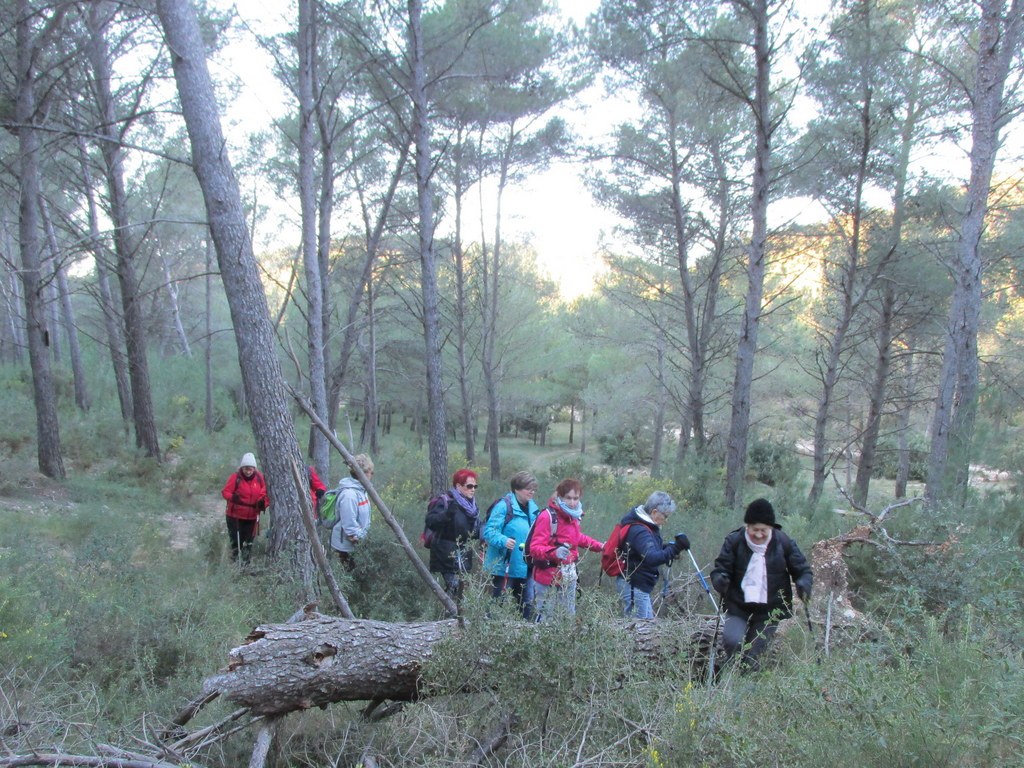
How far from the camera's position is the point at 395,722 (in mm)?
3209

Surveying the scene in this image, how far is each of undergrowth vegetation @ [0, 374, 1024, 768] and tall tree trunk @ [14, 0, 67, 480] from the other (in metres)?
2.67

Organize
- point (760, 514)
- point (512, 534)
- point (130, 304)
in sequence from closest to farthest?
point (760, 514) → point (512, 534) → point (130, 304)

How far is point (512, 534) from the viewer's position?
5.19 meters

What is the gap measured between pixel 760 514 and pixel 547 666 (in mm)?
2011

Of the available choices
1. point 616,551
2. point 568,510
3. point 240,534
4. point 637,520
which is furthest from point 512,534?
point 240,534

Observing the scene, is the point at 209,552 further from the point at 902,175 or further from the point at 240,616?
the point at 902,175

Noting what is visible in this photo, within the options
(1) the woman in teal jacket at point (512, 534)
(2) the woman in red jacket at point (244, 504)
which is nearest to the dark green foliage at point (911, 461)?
(1) the woman in teal jacket at point (512, 534)

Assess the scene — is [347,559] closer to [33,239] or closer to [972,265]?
[33,239]

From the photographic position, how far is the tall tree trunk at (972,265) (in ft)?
24.8

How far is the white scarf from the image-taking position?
4.07 m

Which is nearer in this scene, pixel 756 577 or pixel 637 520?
pixel 756 577

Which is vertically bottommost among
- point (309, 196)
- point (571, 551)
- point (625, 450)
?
point (625, 450)

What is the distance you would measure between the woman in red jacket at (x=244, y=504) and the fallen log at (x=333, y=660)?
3838mm

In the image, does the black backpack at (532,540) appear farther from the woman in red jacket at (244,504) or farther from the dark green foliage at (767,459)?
the dark green foliage at (767,459)
